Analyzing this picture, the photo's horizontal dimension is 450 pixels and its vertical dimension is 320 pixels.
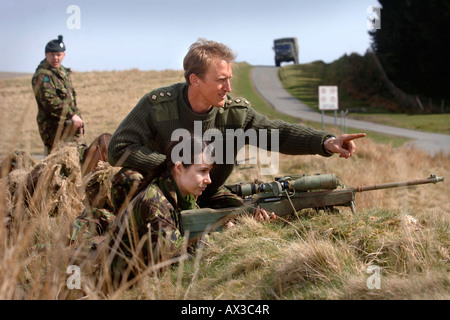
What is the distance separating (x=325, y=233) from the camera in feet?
13.9

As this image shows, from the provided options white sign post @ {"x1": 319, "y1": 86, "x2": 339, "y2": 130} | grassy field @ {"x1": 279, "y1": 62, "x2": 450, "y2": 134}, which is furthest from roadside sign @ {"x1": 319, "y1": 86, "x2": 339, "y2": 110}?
grassy field @ {"x1": 279, "y1": 62, "x2": 450, "y2": 134}

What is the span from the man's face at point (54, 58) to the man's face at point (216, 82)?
4408mm

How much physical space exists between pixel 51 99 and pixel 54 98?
0.05m

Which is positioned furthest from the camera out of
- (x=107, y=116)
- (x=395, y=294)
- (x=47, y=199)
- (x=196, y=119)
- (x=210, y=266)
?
(x=107, y=116)

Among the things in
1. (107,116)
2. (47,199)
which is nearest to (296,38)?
(107,116)

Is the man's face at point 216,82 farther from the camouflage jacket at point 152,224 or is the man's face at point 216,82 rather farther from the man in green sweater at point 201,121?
the camouflage jacket at point 152,224

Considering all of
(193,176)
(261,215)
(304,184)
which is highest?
(193,176)

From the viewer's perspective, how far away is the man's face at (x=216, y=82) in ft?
15.6

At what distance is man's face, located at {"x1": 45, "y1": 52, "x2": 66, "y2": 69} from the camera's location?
8.41m

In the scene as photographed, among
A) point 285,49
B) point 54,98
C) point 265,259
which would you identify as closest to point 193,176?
point 265,259

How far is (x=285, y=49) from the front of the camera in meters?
56.2

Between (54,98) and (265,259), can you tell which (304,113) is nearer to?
(54,98)
